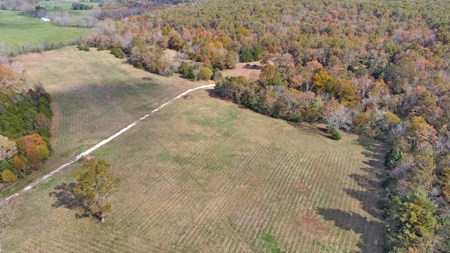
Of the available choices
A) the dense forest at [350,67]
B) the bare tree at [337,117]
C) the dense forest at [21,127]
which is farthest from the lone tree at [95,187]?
the bare tree at [337,117]

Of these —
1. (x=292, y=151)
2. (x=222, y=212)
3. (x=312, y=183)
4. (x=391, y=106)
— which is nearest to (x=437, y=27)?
(x=391, y=106)

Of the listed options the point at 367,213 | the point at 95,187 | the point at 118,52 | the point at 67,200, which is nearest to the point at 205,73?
the point at 118,52

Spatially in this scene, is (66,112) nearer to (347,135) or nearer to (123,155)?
(123,155)

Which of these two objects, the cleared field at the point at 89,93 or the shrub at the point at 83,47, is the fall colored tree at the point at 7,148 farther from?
the shrub at the point at 83,47

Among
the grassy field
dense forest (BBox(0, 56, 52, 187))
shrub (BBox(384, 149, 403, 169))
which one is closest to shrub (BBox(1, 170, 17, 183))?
dense forest (BBox(0, 56, 52, 187))

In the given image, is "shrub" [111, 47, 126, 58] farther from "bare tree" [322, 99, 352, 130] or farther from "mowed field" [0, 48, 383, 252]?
"bare tree" [322, 99, 352, 130]

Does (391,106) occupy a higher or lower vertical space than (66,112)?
higher
